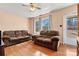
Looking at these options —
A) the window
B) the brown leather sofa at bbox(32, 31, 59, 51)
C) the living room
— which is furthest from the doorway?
the window

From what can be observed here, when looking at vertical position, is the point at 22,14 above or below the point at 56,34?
above

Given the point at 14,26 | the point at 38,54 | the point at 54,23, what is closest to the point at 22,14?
the point at 14,26

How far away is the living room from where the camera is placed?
6.15 ft

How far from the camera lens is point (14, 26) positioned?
196 centimetres

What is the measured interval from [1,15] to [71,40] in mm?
1291

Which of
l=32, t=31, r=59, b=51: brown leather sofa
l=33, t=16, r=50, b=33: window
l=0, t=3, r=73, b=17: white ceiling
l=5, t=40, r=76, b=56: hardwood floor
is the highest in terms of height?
l=0, t=3, r=73, b=17: white ceiling

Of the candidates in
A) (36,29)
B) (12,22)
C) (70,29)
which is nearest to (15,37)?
(12,22)

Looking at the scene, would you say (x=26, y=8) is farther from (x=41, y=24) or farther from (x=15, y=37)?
(x=15, y=37)

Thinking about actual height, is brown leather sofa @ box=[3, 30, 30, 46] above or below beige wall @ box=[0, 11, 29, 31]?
below

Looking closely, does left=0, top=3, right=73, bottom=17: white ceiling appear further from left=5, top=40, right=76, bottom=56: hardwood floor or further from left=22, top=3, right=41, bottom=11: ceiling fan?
left=5, top=40, right=76, bottom=56: hardwood floor

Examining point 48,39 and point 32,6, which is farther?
point 48,39

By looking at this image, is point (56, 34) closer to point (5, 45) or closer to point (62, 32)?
point (62, 32)

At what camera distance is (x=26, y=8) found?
1944 mm

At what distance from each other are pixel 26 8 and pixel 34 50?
0.76 metres
